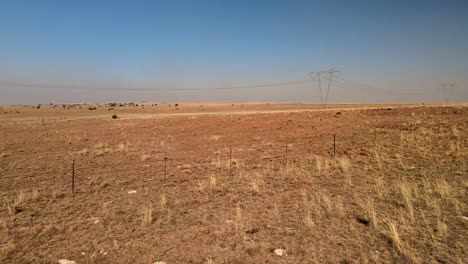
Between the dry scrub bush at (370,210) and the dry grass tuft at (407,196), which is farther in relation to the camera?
the dry grass tuft at (407,196)

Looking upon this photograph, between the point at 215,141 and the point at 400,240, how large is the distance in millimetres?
16565

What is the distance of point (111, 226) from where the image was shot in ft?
22.1

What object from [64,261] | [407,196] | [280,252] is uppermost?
[407,196]

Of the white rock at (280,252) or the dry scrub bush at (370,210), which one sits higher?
the dry scrub bush at (370,210)

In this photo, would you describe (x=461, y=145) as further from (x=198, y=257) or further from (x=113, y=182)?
(x=113, y=182)

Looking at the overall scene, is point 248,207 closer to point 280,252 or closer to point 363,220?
point 280,252

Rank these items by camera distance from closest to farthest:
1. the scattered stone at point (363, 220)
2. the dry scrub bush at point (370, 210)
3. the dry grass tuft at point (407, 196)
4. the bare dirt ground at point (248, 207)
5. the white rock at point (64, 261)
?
1. the white rock at point (64, 261)
2. the bare dirt ground at point (248, 207)
3. the dry scrub bush at point (370, 210)
4. the scattered stone at point (363, 220)
5. the dry grass tuft at point (407, 196)

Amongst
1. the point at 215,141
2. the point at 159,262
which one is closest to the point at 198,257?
the point at 159,262

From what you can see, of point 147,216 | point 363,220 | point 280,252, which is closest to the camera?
point 280,252

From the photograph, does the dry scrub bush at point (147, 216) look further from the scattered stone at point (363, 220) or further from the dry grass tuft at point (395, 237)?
the dry grass tuft at point (395, 237)

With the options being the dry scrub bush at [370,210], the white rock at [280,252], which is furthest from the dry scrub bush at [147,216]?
the dry scrub bush at [370,210]

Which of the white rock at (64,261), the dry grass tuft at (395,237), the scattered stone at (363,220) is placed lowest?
the white rock at (64,261)

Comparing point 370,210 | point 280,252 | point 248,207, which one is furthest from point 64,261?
point 370,210

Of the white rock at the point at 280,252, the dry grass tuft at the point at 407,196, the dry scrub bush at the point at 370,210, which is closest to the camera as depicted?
the white rock at the point at 280,252
